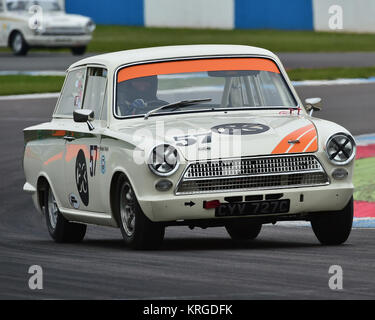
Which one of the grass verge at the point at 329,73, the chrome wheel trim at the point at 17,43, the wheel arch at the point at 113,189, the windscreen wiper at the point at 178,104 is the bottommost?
the chrome wheel trim at the point at 17,43

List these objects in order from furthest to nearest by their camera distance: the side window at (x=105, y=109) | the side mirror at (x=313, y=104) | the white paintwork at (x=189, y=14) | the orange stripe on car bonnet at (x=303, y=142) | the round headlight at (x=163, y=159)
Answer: the white paintwork at (x=189, y=14) → the side mirror at (x=313, y=104) → the side window at (x=105, y=109) → the orange stripe on car bonnet at (x=303, y=142) → the round headlight at (x=163, y=159)

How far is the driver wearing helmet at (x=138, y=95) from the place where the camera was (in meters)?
10.4

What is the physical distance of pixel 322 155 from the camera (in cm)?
953

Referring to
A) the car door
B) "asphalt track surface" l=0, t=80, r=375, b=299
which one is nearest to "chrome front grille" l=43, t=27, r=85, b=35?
"asphalt track surface" l=0, t=80, r=375, b=299

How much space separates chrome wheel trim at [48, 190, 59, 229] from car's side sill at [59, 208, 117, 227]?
12.2 inches

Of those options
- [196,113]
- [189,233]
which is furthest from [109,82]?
[189,233]

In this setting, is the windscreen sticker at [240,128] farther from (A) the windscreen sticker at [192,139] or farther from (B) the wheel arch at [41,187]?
(B) the wheel arch at [41,187]

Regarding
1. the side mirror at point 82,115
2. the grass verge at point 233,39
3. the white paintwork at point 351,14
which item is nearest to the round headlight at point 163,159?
the side mirror at point 82,115

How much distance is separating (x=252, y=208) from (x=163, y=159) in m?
0.76

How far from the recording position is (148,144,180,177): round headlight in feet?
30.2

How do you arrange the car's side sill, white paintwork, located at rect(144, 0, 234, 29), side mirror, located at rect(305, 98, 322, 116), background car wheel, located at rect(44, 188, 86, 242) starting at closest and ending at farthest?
the car's side sill, side mirror, located at rect(305, 98, 322, 116), background car wheel, located at rect(44, 188, 86, 242), white paintwork, located at rect(144, 0, 234, 29)

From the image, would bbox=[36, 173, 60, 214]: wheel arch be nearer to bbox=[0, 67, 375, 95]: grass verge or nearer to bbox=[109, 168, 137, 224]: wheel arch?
bbox=[109, 168, 137, 224]: wheel arch

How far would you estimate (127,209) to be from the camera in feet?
31.9

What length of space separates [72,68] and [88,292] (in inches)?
182
